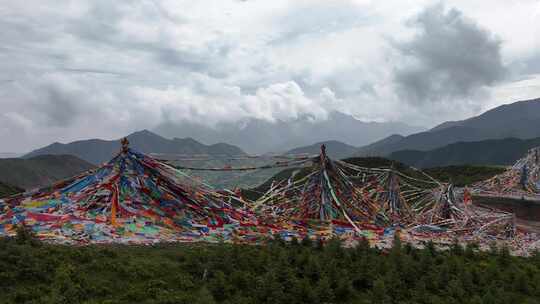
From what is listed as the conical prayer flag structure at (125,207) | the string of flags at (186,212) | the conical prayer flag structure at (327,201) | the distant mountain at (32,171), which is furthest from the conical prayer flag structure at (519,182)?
the distant mountain at (32,171)

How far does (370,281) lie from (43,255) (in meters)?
8.70

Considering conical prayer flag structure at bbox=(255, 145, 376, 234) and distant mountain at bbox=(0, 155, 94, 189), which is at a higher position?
conical prayer flag structure at bbox=(255, 145, 376, 234)

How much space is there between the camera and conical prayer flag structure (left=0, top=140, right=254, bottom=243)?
1173 cm

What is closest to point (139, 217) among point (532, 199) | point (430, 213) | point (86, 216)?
point (86, 216)

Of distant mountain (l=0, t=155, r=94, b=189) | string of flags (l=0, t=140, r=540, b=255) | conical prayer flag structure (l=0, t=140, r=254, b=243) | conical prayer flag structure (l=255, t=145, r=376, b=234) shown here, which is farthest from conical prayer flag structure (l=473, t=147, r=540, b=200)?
distant mountain (l=0, t=155, r=94, b=189)

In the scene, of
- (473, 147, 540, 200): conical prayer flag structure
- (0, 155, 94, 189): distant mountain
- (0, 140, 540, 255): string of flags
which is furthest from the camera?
(0, 155, 94, 189): distant mountain

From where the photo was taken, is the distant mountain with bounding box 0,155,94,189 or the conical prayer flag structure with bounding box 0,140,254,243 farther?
the distant mountain with bounding box 0,155,94,189

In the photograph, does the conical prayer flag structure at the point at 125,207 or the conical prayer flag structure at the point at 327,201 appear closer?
the conical prayer flag structure at the point at 125,207

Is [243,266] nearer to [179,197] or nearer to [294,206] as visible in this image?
[179,197]

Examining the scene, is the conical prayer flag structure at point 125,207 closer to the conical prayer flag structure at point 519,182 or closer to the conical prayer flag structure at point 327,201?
the conical prayer flag structure at point 327,201

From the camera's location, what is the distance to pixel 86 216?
12.5m

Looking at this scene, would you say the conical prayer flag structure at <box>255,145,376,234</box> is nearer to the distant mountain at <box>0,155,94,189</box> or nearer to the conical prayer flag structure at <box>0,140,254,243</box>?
the conical prayer flag structure at <box>0,140,254,243</box>

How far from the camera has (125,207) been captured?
13.2 metres

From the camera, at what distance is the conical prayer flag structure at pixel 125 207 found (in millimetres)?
11727
